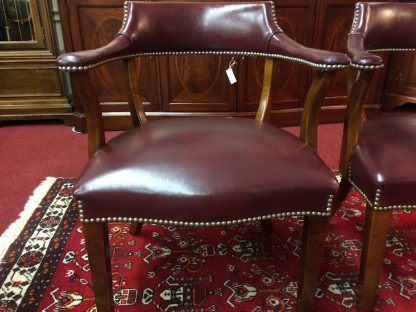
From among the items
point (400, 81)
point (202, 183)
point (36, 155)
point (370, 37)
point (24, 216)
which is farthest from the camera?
point (400, 81)

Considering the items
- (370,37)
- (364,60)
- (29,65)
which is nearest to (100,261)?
(364,60)

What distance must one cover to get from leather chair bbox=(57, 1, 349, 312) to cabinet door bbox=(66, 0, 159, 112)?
3.55 feet

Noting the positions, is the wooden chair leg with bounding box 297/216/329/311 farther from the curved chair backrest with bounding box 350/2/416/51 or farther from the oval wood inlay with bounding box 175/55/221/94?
the oval wood inlay with bounding box 175/55/221/94

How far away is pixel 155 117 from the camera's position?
2.30m

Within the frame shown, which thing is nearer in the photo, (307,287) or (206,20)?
(307,287)

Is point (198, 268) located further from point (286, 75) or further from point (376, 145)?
point (286, 75)

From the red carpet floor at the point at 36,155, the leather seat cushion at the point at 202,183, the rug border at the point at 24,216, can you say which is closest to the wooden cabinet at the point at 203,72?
the red carpet floor at the point at 36,155

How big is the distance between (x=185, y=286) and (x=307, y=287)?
38 centimetres

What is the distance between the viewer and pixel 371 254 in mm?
921

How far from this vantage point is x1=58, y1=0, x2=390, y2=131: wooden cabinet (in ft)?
6.82

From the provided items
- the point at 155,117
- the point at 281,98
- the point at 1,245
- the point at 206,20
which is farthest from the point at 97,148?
the point at 281,98

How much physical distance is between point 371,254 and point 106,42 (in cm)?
179

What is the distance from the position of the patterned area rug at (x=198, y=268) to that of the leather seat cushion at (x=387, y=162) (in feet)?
1.25

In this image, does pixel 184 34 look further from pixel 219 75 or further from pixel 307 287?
pixel 219 75
